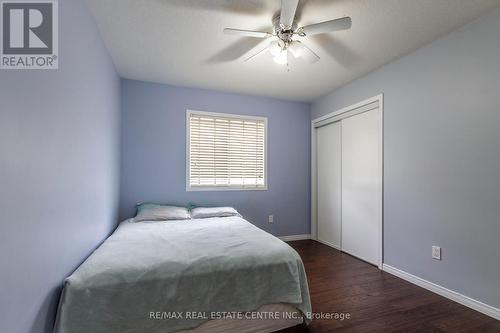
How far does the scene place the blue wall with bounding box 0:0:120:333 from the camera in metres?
0.87

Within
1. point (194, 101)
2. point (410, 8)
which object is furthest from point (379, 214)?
point (194, 101)

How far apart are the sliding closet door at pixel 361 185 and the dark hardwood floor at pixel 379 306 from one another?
38 centimetres

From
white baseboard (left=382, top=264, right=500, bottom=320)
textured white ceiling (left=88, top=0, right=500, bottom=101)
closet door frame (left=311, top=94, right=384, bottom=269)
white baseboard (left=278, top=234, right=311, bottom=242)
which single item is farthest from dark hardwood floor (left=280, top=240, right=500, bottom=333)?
textured white ceiling (left=88, top=0, right=500, bottom=101)

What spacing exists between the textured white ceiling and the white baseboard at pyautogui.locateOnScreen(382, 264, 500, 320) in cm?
239

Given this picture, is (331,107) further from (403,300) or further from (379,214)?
(403,300)

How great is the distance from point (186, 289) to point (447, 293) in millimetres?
2353

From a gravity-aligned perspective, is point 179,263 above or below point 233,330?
above

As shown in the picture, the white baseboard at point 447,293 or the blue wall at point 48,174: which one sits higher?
the blue wall at point 48,174

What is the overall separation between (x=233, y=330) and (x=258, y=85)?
9.63 feet

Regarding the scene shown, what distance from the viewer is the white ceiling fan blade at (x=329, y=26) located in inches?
64.2

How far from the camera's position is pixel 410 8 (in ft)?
5.74

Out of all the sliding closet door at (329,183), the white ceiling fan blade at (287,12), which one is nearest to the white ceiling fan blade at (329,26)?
the white ceiling fan blade at (287,12)

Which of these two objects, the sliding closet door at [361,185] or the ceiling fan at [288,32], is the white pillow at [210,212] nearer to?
the sliding closet door at [361,185]

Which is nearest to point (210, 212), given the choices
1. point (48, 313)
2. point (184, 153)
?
point (184, 153)
